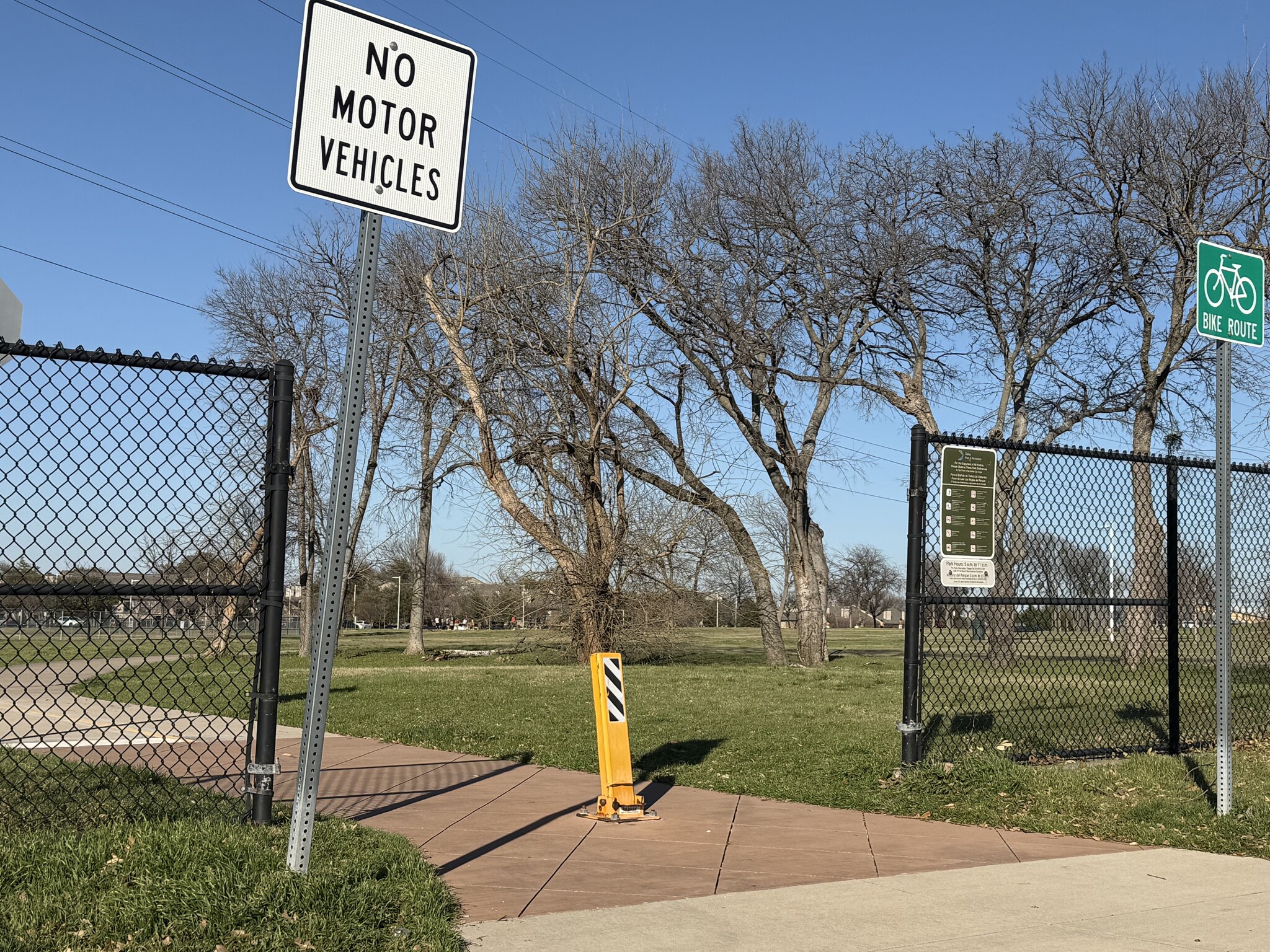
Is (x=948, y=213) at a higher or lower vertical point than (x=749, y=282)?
higher

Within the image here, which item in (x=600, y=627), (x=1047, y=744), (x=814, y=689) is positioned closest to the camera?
(x=1047, y=744)

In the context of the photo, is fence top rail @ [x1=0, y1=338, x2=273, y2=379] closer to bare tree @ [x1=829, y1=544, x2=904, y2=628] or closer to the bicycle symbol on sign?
the bicycle symbol on sign

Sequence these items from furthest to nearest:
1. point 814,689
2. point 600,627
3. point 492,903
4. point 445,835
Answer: point 600,627 < point 814,689 < point 445,835 < point 492,903

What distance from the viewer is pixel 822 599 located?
1070 inches

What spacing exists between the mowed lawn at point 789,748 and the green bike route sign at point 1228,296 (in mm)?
3063

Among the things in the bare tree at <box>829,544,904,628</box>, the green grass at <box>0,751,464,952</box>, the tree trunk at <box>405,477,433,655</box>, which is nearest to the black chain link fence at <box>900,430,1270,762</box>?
the green grass at <box>0,751,464,952</box>

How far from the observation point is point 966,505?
8148 mm

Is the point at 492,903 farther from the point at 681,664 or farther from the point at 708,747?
the point at 681,664

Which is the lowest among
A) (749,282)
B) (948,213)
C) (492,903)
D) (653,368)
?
(492,903)

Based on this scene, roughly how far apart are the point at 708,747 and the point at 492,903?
17.5 feet

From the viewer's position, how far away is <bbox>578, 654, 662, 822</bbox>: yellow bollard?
23.5 ft

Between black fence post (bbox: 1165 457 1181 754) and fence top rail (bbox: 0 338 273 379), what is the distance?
23.5 feet

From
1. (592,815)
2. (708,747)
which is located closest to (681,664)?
(708,747)

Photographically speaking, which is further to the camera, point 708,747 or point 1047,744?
point 708,747
